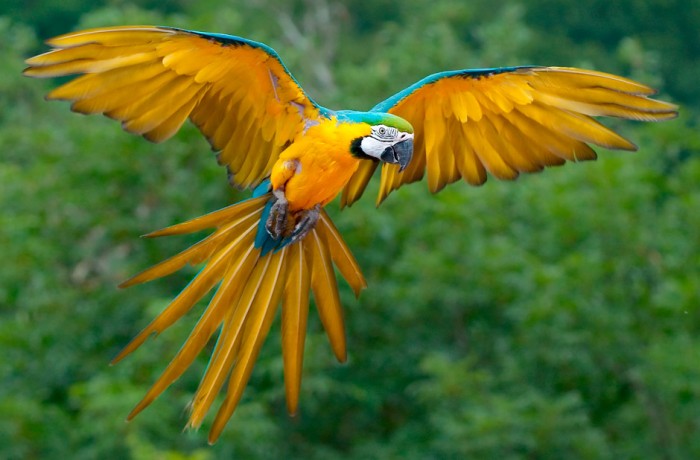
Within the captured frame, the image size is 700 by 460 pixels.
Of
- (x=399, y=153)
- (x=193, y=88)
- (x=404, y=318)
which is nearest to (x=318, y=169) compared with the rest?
(x=399, y=153)

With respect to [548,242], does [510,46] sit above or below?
above

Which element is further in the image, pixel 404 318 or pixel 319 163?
pixel 404 318

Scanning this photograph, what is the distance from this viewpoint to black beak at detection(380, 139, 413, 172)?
390 cm

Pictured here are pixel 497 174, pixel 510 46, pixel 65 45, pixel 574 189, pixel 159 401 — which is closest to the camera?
pixel 65 45

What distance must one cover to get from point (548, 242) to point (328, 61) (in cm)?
1006

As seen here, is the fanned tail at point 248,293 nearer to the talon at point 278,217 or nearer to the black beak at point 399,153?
the talon at point 278,217

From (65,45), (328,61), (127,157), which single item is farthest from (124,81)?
(328,61)

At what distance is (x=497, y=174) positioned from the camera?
4629 mm

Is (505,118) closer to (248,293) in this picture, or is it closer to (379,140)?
(379,140)

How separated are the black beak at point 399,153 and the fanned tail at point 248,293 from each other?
0.47 m

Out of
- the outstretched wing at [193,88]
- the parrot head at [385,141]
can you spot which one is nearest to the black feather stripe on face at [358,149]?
the parrot head at [385,141]

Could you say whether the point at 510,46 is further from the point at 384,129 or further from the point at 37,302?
the point at 384,129

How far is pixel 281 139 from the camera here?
13.8 ft

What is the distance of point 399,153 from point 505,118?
2.54ft
